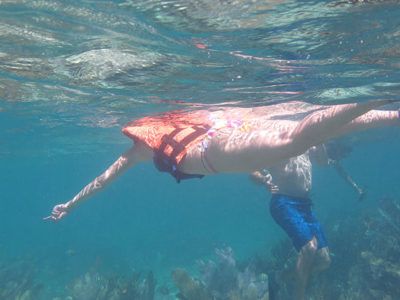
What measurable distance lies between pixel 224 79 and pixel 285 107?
16.6 ft

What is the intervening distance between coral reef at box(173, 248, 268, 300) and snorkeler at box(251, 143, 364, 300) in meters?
4.30

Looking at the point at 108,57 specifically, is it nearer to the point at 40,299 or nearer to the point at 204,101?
the point at 204,101

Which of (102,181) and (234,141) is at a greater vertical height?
(234,141)

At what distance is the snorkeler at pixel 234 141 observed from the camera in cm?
473

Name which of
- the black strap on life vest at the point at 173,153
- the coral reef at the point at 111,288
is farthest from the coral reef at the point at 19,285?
the black strap on life vest at the point at 173,153

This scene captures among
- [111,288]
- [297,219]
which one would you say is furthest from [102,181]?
[111,288]

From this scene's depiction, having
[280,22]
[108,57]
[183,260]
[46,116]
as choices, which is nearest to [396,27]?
[280,22]

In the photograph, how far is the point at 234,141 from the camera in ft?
18.9

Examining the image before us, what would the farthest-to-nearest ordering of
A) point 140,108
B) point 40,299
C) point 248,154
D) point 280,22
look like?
point 40,299, point 140,108, point 280,22, point 248,154

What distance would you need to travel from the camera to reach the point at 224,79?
472 inches

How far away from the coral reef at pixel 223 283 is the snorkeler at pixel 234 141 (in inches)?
323

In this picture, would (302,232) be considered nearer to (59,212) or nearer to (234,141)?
(234,141)

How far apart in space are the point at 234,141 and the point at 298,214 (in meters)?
5.25

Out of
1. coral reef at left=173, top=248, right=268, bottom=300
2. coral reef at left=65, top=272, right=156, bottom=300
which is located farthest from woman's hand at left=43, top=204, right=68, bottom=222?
coral reef at left=65, top=272, right=156, bottom=300
